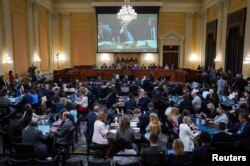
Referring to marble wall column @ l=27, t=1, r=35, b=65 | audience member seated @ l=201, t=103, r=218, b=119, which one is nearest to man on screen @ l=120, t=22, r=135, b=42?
marble wall column @ l=27, t=1, r=35, b=65

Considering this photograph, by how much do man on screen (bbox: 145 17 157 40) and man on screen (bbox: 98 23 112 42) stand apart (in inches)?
127

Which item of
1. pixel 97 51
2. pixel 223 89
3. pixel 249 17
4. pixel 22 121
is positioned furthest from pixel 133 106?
pixel 97 51

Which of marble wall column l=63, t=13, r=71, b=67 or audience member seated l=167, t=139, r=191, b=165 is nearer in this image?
audience member seated l=167, t=139, r=191, b=165

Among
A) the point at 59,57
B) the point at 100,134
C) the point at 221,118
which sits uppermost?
the point at 59,57

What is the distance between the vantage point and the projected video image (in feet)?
76.1

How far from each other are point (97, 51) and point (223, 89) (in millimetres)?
13418

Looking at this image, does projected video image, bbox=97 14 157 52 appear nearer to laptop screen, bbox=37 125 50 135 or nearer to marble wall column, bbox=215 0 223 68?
marble wall column, bbox=215 0 223 68

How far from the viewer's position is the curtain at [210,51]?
784 inches

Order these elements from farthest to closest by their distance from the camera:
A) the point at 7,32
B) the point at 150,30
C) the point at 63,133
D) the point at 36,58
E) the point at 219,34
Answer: the point at 150,30
the point at 36,58
the point at 219,34
the point at 7,32
the point at 63,133

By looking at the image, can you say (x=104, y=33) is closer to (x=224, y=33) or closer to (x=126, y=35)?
(x=126, y=35)

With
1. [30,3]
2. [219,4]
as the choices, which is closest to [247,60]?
[219,4]

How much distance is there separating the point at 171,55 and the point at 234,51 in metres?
8.54

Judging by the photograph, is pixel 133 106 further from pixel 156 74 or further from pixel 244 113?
pixel 156 74

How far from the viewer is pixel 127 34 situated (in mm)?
23422
